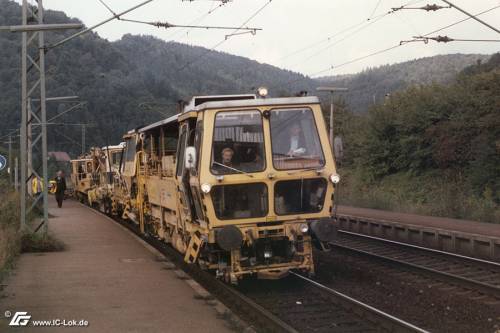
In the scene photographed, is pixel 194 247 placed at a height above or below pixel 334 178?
below

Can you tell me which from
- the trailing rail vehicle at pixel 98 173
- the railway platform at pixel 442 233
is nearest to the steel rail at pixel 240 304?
the railway platform at pixel 442 233

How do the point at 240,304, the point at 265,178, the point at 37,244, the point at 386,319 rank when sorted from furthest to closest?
1. the point at 37,244
2. the point at 265,178
3. the point at 240,304
4. the point at 386,319

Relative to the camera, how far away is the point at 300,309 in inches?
387

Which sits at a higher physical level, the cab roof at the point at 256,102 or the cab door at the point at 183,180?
the cab roof at the point at 256,102

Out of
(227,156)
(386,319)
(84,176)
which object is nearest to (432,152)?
(84,176)

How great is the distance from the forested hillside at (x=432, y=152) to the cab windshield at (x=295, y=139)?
14.5 meters

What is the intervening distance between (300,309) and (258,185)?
6.74 ft

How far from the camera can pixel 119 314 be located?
8859mm

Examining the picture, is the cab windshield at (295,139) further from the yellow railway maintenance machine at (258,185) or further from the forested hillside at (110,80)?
the forested hillside at (110,80)

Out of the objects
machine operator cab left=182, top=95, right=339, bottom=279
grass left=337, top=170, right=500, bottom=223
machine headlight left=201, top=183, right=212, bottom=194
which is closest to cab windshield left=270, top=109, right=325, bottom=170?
machine operator cab left=182, top=95, right=339, bottom=279

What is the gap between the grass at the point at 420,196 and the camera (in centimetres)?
2538

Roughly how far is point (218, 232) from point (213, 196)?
1.96 ft

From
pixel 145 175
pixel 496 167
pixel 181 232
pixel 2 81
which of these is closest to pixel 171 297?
pixel 181 232

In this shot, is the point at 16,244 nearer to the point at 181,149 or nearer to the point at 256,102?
the point at 181,149
